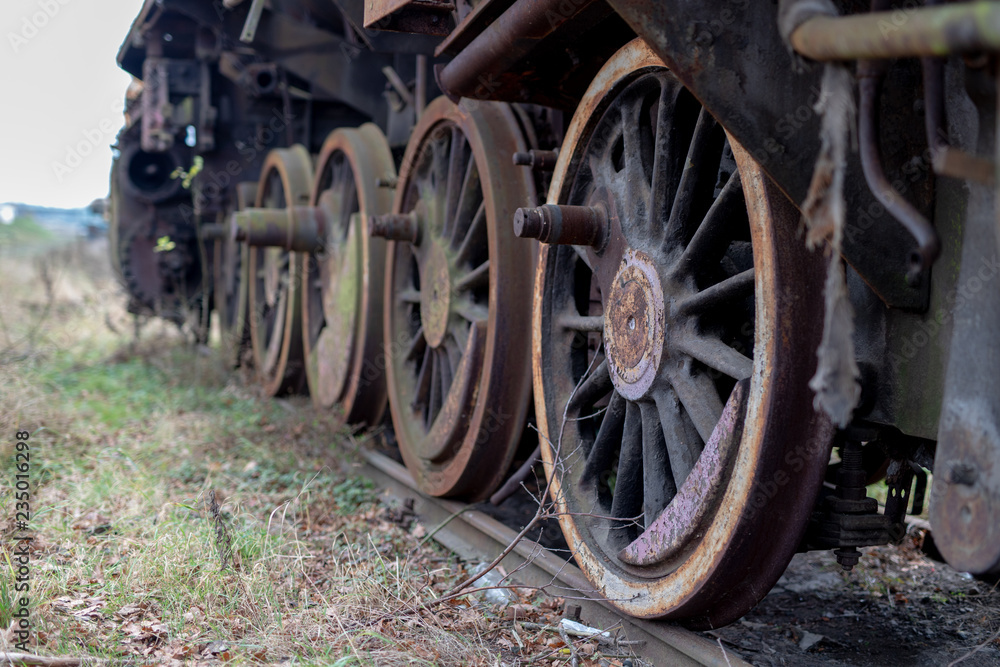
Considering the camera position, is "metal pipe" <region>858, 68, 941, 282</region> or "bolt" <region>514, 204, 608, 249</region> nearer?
"metal pipe" <region>858, 68, 941, 282</region>

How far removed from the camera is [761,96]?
1826 mm

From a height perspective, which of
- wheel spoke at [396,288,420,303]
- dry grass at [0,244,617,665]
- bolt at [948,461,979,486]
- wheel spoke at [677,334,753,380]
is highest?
wheel spoke at [396,288,420,303]

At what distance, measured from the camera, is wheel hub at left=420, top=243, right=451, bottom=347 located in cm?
388

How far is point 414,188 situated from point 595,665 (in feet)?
8.99

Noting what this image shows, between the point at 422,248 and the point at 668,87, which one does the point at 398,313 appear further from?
the point at 668,87

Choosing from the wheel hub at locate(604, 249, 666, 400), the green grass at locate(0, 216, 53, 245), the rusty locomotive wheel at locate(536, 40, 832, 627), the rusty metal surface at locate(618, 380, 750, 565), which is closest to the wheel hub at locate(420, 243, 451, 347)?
the rusty locomotive wheel at locate(536, 40, 832, 627)

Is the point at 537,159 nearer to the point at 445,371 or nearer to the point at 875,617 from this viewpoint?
the point at 445,371

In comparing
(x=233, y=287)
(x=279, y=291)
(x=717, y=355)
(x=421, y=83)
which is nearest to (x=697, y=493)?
(x=717, y=355)

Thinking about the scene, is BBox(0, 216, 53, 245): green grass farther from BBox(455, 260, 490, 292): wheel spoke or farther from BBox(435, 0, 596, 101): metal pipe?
BBox(435, 0, 596, 101): metal pipe

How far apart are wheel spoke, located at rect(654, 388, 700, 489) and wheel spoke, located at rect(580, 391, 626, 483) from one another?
0.27 metres

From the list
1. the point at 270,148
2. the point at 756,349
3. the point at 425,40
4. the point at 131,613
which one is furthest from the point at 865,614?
the point at 270,148

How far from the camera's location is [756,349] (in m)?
1.93

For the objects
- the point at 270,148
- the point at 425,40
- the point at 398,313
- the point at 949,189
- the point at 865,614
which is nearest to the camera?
the point at 949,189

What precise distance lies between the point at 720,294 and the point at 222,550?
1869mm
